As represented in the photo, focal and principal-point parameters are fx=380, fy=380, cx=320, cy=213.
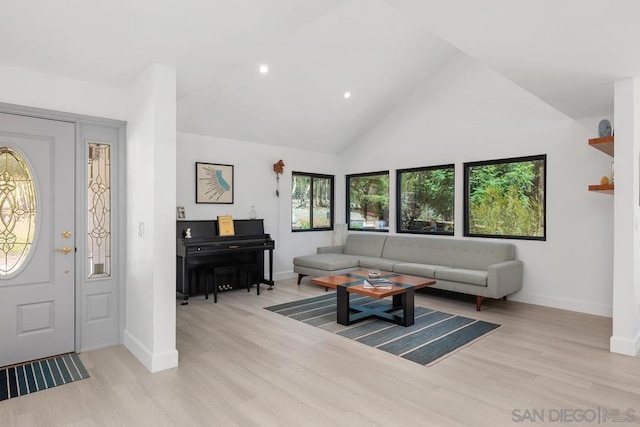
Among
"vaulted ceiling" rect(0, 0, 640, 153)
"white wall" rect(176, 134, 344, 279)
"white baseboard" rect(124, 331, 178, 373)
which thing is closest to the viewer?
"vaulted ceiling" rect(0, 0, 640, 153)

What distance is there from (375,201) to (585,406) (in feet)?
16.6

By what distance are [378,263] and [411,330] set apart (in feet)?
6.89

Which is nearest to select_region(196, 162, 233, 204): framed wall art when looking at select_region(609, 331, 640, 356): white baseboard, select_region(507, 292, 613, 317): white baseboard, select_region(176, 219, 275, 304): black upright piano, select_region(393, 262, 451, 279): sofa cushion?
select_region(176, 219, 275, 304): black upright piano

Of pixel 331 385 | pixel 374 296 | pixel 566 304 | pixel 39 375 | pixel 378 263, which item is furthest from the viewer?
pixel 378 263

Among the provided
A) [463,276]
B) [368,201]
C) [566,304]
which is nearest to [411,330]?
[463,276]

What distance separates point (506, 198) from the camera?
5.46m

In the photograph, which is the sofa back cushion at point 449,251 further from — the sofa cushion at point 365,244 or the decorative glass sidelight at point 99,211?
the decorative glass sidelight at point 99,211

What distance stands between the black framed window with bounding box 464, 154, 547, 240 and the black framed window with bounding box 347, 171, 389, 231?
163cm

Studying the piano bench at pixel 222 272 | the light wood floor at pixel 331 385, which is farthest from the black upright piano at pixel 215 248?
the light wood floor at pixel 331 385

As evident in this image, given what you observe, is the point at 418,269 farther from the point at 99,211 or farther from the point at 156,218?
the point at 99,211

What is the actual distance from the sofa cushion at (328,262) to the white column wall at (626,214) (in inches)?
138

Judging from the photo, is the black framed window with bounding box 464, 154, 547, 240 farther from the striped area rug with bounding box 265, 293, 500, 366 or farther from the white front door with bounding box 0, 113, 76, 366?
the white front door with bounding box 0, 113, 76, 366

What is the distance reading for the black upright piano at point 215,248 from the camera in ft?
16.9

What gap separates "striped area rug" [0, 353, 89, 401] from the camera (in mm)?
2664
